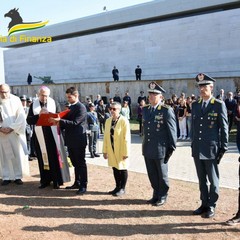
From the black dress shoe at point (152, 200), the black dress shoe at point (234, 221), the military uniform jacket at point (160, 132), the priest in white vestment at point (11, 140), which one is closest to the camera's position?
the black dress shoe at point (234, 221)

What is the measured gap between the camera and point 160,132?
5.45 meters

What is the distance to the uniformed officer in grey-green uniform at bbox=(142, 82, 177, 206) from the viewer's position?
540 centimetres

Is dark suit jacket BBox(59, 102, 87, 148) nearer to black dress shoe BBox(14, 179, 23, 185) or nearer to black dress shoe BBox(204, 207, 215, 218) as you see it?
black dress shoe BBox(14, 179, 23, 185)

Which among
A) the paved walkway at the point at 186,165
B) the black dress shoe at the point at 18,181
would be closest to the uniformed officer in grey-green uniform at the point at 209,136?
the paved walkway at the point at 186,165

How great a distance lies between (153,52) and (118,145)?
95.1ft

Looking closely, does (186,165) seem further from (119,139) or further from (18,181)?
(18,181)

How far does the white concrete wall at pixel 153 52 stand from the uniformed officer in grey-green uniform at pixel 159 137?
79.4 feet

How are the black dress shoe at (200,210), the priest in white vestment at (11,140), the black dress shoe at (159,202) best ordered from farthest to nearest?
the priest in white vestment at (11,140) → the black dress shoe at (159,202) → the black dress shoe at (200,210)

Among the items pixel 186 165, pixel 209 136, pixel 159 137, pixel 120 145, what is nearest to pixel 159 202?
pixel 159 137

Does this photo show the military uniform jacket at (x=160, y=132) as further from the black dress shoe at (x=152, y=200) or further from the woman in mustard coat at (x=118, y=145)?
the black dress shoe at (x=152, y=200)

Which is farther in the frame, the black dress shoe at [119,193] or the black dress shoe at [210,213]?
the black dress shoe at [119,193]

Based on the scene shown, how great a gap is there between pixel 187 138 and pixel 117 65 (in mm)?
24005

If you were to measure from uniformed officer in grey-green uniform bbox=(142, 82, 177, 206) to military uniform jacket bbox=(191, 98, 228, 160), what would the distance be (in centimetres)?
51

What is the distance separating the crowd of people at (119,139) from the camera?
16.2ft
